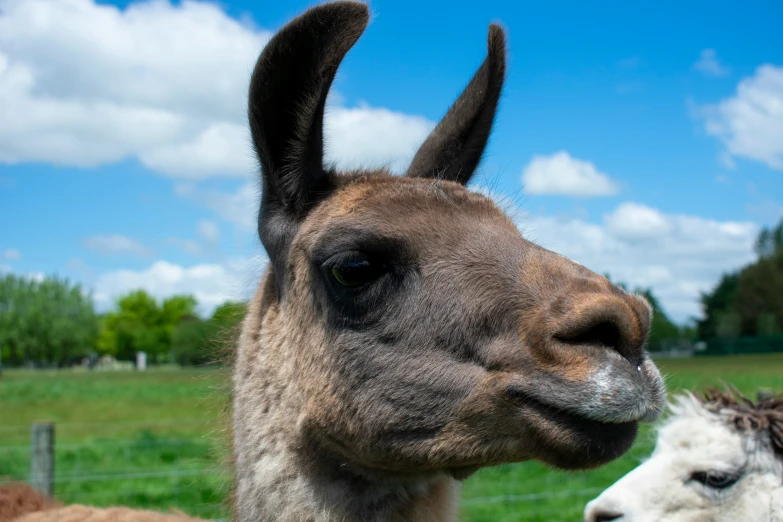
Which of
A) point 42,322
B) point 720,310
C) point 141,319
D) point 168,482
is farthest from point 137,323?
point 168,482

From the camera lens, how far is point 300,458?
9.94 ft

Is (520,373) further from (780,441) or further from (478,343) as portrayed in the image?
(780,441)

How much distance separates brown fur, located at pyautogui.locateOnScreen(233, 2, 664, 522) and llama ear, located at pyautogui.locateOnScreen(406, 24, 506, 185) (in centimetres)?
63

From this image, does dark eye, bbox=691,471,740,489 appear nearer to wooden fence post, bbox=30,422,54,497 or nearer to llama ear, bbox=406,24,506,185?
llama ear, bbox=406,24,506,185

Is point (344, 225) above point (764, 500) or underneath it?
above

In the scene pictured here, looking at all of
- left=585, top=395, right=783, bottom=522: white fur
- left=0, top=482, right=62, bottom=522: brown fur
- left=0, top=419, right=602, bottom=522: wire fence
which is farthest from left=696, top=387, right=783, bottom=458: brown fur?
left=0, top=482, right=62, bottom=522: brown fur

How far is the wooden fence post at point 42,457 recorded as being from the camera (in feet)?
27.5

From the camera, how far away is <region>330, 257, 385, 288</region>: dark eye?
2865 millimetres

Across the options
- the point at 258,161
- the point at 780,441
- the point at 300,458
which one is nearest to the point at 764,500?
the point at 780,441

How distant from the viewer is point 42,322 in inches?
4353

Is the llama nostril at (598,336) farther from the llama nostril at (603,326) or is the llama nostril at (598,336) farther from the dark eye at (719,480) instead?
the dark eye at (719,480)

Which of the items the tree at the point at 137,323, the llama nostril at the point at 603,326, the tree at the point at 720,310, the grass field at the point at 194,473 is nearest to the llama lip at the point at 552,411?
the llama nostril at the point at 603,326

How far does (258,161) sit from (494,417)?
155 cm

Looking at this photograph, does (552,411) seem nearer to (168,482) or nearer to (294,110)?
(294,110)
